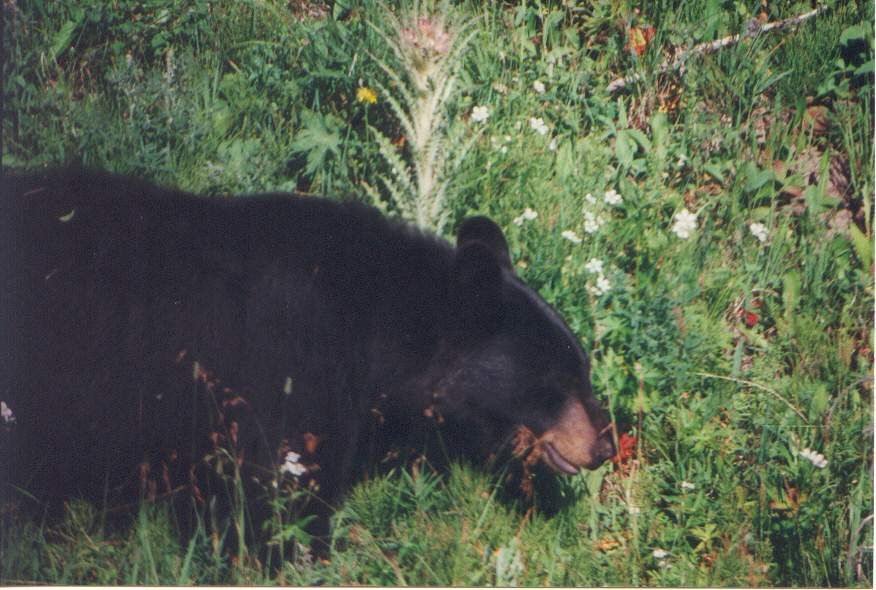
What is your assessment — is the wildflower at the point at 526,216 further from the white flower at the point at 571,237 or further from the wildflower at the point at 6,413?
the wildflower at the point at 6,413

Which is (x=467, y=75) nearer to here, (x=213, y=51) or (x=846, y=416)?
(x=213, y=51)

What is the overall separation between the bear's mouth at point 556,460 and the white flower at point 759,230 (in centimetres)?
164

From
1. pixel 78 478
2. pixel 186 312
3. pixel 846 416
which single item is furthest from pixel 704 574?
pixel 78 478

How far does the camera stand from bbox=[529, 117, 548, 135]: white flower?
200 inches

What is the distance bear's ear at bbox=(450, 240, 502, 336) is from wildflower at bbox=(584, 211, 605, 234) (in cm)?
113

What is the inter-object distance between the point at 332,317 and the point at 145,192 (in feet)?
2.83

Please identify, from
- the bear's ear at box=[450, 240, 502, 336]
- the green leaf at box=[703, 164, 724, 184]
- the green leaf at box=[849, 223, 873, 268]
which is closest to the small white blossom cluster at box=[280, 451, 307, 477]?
the bear's ear at box=[450, 240, 502, 336]

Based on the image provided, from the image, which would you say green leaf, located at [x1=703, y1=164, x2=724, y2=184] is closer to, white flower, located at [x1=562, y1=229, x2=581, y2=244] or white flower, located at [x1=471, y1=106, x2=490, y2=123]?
white flower, located at [x1=562, y1=229, x2=581, y2=244]

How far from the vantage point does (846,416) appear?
4.09m

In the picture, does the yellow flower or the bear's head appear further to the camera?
the yellow flower

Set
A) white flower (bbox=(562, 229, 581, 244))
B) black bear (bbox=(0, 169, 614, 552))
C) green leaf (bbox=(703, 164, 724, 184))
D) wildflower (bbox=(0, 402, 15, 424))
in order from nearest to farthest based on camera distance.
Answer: black bear (bbox=(0, 169, 614, 552)), wildflower (bbox=(0, 402, 15, 424)), white flower (bbox=(562, 229, 581, 244)), green leaf (bbox=(703, 164, 724, 184))

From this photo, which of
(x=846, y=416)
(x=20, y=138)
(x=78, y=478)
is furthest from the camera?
(x=20, y=138)

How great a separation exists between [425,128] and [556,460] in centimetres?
170

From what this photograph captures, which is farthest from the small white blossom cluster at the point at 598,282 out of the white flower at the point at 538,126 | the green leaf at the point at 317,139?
the green leaf at the point at 317,139
